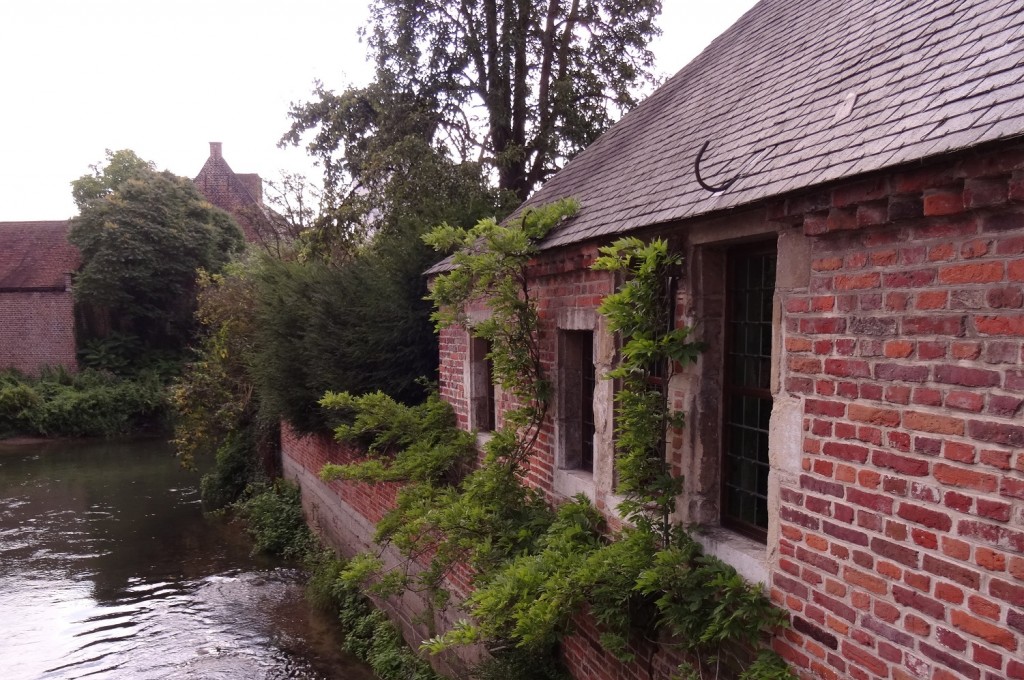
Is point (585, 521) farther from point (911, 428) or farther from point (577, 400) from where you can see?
point (911, 428)

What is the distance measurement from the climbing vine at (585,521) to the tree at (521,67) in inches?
320

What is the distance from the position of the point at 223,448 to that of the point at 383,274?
9431mm

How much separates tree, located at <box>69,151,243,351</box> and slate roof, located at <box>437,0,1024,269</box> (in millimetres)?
26027

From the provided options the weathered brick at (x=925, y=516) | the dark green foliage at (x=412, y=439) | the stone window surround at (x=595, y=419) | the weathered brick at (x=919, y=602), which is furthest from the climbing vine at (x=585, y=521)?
the weathered brick at (x=925, y=516)

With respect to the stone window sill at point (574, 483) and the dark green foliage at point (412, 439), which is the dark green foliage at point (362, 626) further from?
the stone window sill at point (574, 483)

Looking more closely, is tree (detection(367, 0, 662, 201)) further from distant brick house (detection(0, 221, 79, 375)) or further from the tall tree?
distant brick house (detection(0, 221, 79, 375))

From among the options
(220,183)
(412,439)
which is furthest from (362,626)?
(220,183)

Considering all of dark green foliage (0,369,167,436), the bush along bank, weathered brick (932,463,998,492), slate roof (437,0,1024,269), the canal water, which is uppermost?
slate roof (437,0,1024,269)

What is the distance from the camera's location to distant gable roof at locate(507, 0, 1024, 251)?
110 inches

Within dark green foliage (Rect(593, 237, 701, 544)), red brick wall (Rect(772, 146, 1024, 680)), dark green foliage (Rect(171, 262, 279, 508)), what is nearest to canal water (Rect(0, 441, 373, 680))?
dark green foliage (Rect(171, 262, 279, 508))

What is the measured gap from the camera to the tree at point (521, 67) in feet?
45.4

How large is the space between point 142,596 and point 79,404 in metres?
16.7

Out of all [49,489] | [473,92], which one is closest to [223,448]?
[49,489]

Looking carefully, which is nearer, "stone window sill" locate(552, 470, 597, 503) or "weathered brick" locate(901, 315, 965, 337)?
"weathered brick" locate(901, 315, 965, 337)
